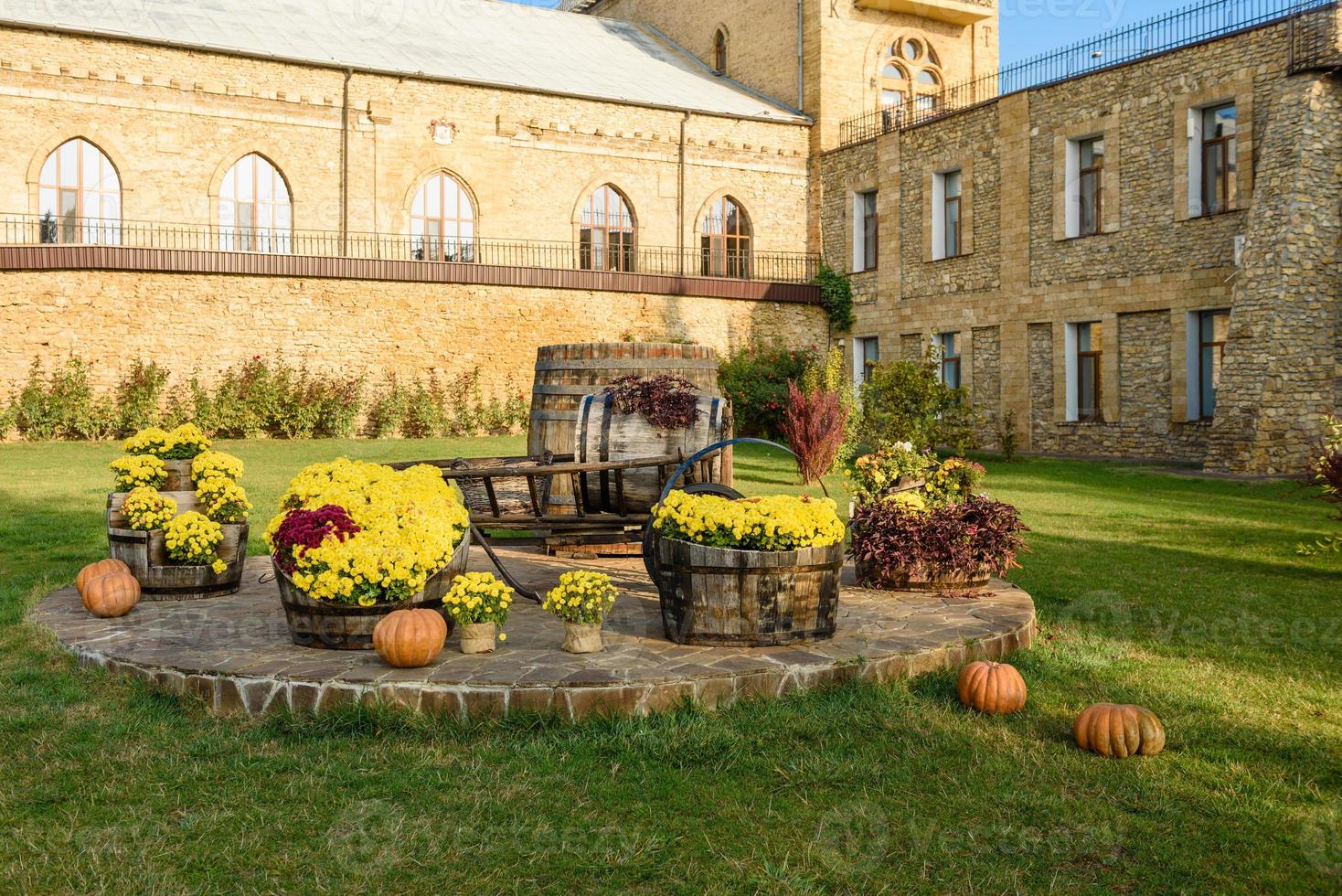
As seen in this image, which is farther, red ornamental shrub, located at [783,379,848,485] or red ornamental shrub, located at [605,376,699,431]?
red ornamental shrub, located at [783,379,848,485]

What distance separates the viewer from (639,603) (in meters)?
6.45

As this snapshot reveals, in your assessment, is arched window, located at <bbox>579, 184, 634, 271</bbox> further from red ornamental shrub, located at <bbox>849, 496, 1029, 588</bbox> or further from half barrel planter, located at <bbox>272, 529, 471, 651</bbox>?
half barrel planter, located at <bbox>272, 529, 471, 651</bbox>

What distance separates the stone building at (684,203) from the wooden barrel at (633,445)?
43.9 ft

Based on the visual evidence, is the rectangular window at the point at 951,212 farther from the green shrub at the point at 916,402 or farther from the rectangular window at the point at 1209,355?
the green shrub at the point at 916,402

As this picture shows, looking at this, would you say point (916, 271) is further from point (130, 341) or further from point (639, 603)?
point (639, 603)

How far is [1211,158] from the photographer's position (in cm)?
2044

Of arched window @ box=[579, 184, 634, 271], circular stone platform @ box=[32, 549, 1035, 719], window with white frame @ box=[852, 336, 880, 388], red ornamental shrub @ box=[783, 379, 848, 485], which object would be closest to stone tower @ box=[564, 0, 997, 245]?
window with white frame @ box=[852, 336, 880, 388]

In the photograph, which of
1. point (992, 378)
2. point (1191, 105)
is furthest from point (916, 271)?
point (1191, 105)

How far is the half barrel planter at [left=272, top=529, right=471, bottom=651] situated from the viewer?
5.23 meters

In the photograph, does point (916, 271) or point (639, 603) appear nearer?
point (639, 603)

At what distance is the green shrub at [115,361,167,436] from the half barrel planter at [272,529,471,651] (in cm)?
1818

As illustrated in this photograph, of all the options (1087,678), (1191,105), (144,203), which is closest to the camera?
(1087,678)

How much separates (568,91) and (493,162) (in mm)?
2575

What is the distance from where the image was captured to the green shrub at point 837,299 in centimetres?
2933
